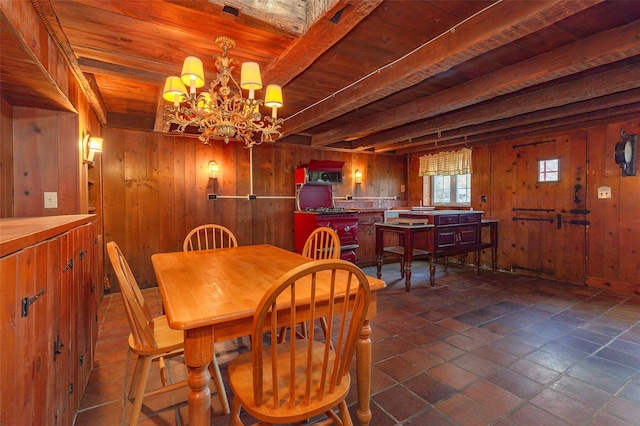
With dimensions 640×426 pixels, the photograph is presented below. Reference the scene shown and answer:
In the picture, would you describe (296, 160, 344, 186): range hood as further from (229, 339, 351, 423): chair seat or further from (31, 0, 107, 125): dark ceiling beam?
(229, 339, 351, 423): chair seat

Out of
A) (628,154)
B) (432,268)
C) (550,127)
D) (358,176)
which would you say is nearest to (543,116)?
(550,127)

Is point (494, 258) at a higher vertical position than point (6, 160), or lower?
lower

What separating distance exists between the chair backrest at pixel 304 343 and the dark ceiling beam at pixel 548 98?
283 cm

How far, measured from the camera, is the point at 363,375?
4.85 feet

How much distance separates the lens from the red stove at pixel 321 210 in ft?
14.9

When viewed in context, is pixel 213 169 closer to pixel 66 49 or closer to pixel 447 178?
pixel 66 49

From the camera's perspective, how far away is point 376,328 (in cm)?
276

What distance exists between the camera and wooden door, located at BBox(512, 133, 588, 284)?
13.3 ft

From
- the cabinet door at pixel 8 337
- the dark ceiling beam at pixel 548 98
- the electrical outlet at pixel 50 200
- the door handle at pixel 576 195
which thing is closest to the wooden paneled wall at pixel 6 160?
the electrical outlet at pixel 50 200

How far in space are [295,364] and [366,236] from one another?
4161 mm

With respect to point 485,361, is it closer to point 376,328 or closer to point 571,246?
point 376,328

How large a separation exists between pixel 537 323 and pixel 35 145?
14.1 ft

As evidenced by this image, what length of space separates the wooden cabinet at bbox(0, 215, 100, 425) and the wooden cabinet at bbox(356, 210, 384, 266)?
13.1 ft

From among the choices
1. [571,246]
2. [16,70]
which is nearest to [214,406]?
[16,70]
